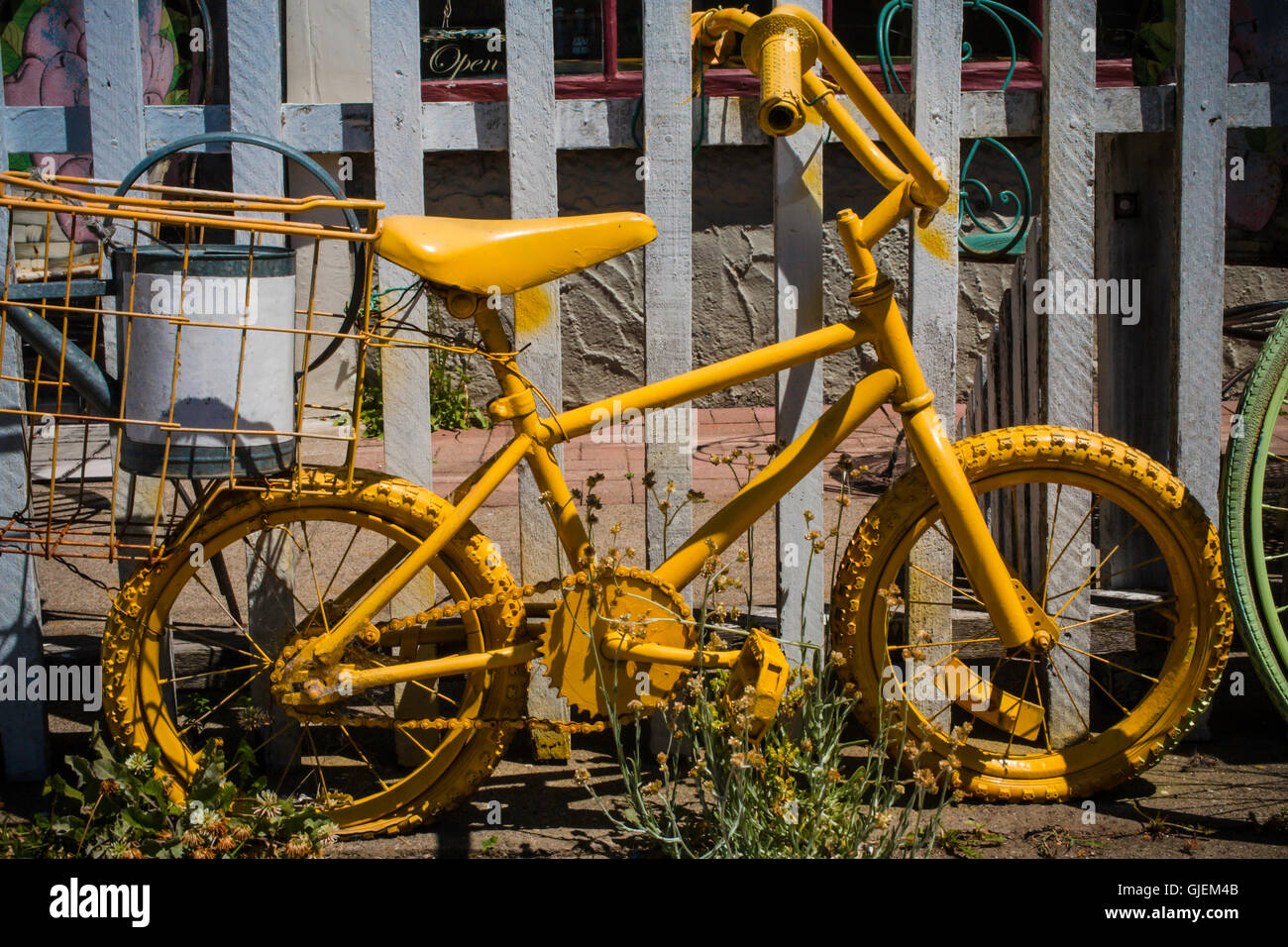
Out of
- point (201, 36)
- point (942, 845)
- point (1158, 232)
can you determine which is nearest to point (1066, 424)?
point (1158, 232)

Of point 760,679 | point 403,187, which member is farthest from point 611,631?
point 403,187

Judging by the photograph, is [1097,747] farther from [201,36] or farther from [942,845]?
[201,36]

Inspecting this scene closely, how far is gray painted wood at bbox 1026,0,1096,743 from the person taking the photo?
2715 millimetres

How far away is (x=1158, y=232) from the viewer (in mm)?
3002

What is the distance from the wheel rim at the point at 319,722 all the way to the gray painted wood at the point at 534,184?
252 mm

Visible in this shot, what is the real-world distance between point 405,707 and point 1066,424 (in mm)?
1685

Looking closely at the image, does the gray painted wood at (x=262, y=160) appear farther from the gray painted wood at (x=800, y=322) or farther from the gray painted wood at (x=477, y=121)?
the gray painted wood at (x=800, y=322)

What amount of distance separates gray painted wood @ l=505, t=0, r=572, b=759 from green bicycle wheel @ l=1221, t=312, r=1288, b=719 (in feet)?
4.70

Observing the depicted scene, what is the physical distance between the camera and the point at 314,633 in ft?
8.32

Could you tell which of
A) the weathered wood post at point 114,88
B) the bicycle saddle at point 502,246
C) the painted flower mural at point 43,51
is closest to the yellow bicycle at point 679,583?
the bicycle saddle at point 502,246

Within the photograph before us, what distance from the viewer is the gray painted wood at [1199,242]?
2.74 meters

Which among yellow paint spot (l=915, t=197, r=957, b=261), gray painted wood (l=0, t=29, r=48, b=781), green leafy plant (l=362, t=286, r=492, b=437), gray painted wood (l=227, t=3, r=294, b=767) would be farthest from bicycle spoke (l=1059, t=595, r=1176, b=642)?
green leafy plant (l=362, t=286, r=492, b=437)
